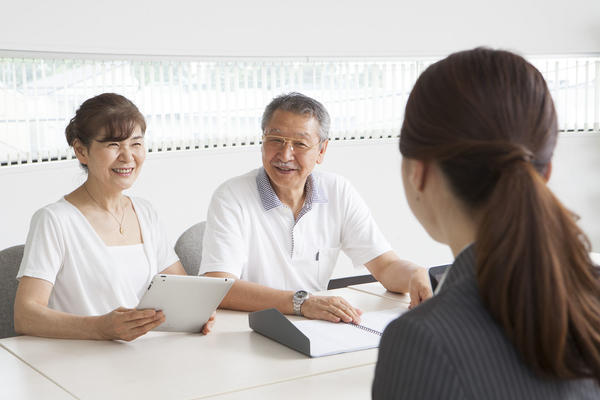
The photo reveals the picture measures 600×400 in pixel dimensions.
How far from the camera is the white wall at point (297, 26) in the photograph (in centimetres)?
336

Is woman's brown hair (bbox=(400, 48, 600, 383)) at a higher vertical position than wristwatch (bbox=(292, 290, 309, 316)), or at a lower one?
higher

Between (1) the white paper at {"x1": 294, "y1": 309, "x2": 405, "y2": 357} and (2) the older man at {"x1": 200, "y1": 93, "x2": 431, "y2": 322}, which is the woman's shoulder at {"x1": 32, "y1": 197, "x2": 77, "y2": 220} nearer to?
(2) the older man at {"x1": 200, "y1": 93, "x2": 431, "y2": 322}

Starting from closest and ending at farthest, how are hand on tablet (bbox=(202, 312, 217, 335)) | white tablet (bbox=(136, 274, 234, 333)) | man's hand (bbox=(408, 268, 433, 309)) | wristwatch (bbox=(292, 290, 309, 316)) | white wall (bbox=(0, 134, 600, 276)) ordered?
white tablet (bbox=(136, 274, 234, 333))
hand on tablet (bbox=(202, 312, 217, 335))
wristwatch (bbox=(292, 290, 309, 316))
man's hand (bbox=(408, 268, 433, 309))
white wall (bbox=(0, 134, 600, 276))

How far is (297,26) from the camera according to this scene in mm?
4066

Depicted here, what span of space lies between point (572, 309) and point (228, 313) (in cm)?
150

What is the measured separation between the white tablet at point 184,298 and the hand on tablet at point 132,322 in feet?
0.07

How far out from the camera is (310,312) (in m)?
2.04

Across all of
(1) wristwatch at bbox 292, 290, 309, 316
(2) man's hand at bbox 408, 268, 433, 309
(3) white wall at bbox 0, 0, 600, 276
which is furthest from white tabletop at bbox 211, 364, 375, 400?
(3) white wall at bbox 0, 0, 600, 276

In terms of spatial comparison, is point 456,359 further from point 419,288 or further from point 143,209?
point 143,209

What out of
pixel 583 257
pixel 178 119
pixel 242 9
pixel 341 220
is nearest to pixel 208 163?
pixel 178 119

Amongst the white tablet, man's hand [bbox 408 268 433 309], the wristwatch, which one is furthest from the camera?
man's hand [bbox 408 268 433 309]

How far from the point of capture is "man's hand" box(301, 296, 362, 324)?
2.00m

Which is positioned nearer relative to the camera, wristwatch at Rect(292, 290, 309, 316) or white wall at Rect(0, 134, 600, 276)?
→ wristwatch at Rect(292, 290, 309, 316)

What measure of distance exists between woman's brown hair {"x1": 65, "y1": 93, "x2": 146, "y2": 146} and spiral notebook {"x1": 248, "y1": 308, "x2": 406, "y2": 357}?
75 centimetres
